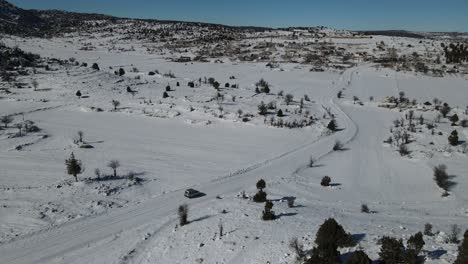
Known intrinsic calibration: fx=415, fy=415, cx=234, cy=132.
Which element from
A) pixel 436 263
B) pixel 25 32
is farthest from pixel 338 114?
pixel 25 32

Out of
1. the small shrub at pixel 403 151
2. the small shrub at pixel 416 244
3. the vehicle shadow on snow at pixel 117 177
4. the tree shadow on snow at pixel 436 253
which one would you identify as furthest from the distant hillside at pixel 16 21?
the tree shadow on snow at pixel 436 253

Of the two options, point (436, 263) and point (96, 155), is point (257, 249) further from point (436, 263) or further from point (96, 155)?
point (96, 155)

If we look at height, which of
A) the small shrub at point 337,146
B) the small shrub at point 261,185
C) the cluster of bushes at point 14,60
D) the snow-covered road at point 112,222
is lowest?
the snow-covered road at point 112,222

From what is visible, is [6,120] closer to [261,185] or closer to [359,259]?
[261,185]

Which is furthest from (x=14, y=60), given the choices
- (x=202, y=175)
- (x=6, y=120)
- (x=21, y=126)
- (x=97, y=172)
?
(x=202, y=175)

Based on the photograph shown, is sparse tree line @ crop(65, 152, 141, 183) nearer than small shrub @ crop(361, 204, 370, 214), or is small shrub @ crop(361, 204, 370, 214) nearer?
small shrub @ crop(361, 204, 370, 214)

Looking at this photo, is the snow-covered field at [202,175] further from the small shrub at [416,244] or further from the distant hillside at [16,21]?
the distant hillside at [16,21]

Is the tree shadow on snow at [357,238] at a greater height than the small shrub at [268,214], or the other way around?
the tree shadow on snow at [357,238]

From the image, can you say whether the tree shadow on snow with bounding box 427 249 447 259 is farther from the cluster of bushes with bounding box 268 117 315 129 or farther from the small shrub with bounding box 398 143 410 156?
the cluster of bushes with bounding box 268 117 315 129

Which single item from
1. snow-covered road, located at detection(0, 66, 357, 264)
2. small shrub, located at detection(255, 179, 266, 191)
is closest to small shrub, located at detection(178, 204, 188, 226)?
snow-covered road, located at detection(0, 66, 357, 264)
